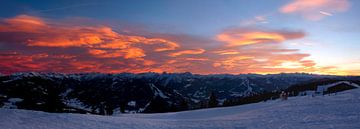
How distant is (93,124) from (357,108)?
67.1ft

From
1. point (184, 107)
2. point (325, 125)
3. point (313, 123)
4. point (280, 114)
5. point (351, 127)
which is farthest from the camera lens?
point (184, 107)

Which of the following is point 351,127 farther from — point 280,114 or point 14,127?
point 14,127

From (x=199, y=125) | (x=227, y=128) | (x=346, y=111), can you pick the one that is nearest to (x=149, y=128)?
(x=199, y=125)

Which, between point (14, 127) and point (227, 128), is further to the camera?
point (227, 128)

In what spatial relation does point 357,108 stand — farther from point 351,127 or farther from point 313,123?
point 351,127

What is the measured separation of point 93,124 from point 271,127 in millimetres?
12306

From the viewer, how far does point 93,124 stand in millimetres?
24547

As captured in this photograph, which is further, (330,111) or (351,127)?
(330,111)

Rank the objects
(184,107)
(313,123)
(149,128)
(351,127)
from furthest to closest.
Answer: (184,107) < (149,128) < (313,123) < (351,127)

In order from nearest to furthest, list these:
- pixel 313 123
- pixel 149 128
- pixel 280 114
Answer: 1. pixel 313 123
2. pixel 149 128
3. pixel 280 114

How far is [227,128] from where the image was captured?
23328 millimetres

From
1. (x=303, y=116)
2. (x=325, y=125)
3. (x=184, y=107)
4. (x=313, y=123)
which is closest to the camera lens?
(x=325, y=125)

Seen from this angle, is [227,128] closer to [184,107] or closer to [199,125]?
[199,125]

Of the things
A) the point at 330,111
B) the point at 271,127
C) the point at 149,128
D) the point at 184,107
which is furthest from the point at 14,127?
the point at 184,107
